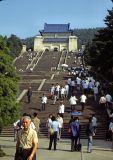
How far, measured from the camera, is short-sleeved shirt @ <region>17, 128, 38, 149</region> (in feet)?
27.3

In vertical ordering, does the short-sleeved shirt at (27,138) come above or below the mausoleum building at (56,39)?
below

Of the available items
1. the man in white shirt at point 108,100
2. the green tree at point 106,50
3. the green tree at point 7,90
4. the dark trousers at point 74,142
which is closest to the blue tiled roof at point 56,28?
the green tree at point 106,50

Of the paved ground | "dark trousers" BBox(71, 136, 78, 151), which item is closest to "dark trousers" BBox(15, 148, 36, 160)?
the paved ground

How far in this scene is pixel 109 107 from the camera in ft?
93.4

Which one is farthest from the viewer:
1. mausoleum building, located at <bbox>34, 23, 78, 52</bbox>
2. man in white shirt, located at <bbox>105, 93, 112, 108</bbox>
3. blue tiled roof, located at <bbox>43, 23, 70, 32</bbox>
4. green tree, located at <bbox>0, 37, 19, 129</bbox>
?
blue tiled roof, located at <bbox>43, 23, 70, 32</bbox>

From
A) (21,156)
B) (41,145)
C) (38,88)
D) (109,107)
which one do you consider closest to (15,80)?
(41,145)

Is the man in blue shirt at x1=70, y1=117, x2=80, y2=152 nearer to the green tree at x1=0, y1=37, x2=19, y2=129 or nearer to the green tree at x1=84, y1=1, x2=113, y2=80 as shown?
Answer: the green tree at x1=0, y1=37, x2=19, y2=129

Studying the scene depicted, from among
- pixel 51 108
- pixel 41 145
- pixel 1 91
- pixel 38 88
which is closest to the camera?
pixel 1 91

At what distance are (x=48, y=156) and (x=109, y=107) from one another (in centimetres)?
1248

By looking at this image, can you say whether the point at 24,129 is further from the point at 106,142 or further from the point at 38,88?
the point at 38,88

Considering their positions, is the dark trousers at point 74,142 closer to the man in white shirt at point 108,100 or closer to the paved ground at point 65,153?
the paved ground at point 65,153

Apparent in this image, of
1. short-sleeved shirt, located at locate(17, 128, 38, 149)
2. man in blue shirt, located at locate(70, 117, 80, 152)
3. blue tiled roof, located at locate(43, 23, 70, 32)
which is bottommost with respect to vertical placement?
man in blue shirt, located at locate(70, 117, 80, 152)

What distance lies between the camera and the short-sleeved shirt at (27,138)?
27.3ft

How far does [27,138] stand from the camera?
8.34 meters
